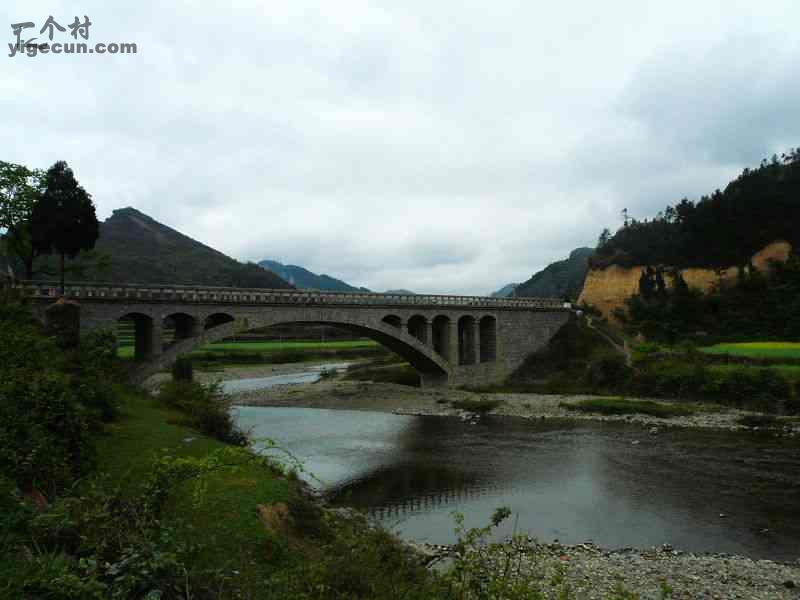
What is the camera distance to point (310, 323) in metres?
42.5

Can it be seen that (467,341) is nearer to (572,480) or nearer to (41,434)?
(572,480)

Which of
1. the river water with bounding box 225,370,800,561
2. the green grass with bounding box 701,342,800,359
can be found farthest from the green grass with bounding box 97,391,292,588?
the green grass with bounding box 701,342,800,359

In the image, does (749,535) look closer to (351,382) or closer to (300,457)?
(300,457)

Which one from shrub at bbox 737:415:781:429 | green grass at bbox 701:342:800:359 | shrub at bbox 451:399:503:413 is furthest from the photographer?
green grass at bbox 701:342:800:359

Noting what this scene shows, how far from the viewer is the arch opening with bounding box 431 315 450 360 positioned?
5138 centimetres

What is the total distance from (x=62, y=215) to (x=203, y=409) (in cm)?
1819

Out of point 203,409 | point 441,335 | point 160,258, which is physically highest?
point 160,258

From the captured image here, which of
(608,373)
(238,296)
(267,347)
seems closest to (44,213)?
(238,296)

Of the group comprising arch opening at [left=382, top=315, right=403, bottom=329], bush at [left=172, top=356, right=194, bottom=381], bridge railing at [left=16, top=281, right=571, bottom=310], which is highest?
bridge railing at [left=16, top=281, right=571, bottom=310]

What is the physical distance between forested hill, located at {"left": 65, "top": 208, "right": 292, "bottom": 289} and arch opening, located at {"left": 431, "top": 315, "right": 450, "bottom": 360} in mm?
64374

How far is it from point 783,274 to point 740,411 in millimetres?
29718

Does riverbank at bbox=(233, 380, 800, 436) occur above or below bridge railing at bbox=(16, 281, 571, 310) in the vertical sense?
below

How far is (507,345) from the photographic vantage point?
55719 mm

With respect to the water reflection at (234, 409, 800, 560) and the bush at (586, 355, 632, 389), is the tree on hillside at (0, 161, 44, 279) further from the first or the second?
the bush at (586, 355, 632, 389)
